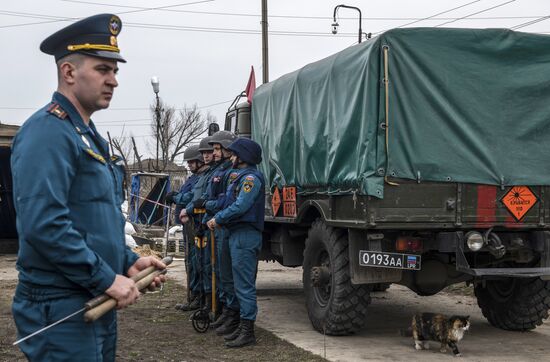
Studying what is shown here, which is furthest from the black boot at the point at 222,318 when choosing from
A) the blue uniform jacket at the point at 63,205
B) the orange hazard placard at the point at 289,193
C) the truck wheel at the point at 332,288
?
the blue uniform jacket at the point at 63,205

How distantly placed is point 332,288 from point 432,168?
1.50 meters

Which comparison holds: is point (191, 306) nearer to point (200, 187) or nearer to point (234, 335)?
point (200, 187)

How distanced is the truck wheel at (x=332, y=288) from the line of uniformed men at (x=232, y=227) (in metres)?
0.63

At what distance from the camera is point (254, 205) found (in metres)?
→ 7.62

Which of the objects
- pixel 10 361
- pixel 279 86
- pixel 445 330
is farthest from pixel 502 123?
pixel 10 361

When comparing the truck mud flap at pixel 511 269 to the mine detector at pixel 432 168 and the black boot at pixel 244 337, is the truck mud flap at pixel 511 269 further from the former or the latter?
the black boot at pixel 244 337

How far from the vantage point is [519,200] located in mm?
7191

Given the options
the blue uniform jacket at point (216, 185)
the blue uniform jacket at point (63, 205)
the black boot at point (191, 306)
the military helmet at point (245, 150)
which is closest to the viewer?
the blue uniform jacket at point (63, 205)

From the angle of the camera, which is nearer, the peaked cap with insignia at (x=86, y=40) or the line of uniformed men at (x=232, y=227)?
the peaked cap with insignia at (x=86, y=40)

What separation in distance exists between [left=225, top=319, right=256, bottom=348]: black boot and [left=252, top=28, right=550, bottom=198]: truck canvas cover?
1.52m

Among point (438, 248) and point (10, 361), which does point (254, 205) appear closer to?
point (438, 248)

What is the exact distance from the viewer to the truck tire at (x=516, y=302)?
314 inches

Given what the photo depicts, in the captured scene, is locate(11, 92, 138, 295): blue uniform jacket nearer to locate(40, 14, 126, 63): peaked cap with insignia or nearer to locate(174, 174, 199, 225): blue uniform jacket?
locate(40, 14, 126, 63): peaked cap with insignia

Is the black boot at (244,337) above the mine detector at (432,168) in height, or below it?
below
